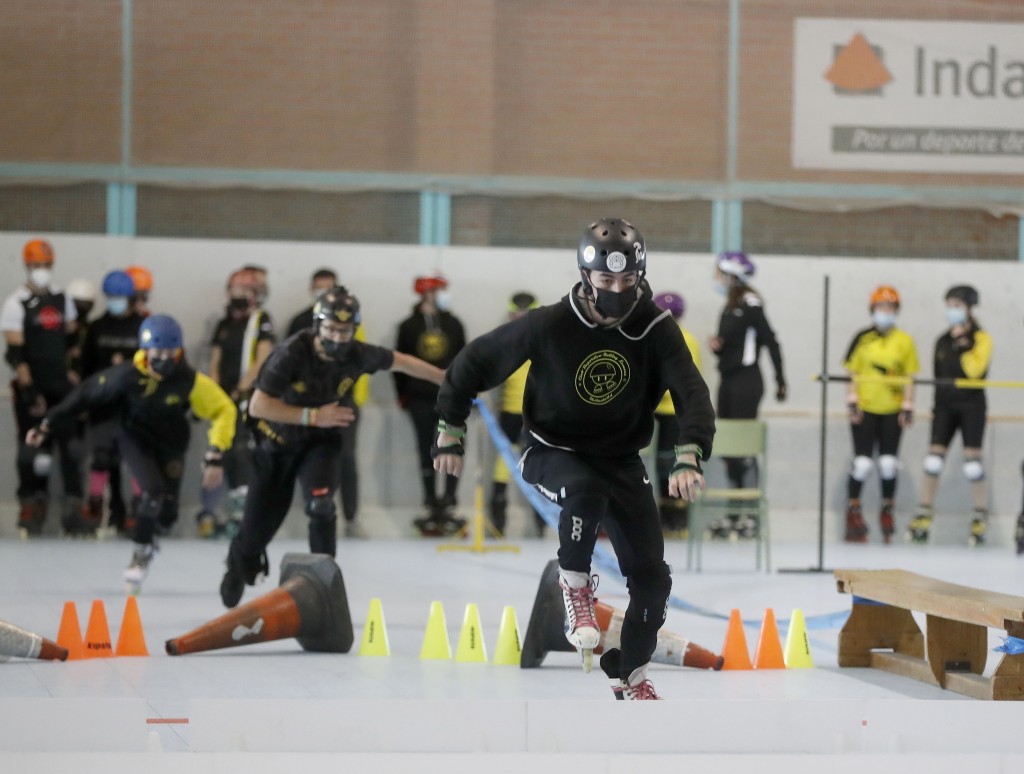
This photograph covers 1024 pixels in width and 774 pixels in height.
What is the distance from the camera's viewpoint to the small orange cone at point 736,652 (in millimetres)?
6918

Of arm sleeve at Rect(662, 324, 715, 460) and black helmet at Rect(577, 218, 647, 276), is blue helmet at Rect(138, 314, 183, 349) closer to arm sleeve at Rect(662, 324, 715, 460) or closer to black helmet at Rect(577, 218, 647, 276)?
black helmet at Rect(577, 218, 647, 276)

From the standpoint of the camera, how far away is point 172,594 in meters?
9.18

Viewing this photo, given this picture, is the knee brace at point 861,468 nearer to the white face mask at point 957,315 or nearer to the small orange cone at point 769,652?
the white face mask at point 957,315

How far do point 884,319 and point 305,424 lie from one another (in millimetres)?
6749

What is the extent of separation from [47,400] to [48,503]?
38.7 inches

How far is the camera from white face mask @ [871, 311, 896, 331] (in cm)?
1316

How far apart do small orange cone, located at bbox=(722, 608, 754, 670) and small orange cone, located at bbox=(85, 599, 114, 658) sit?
8.74ft

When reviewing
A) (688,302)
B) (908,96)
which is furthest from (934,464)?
(908,96)

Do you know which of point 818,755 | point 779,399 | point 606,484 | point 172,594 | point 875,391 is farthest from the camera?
point 875,391

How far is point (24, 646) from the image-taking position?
666cm

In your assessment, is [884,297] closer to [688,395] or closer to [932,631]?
[932,631]


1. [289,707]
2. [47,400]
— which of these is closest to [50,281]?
[47,400]

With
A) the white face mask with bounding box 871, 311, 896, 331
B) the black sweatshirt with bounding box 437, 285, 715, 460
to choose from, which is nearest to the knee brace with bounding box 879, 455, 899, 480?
the white face mask with bounding box 871, 311, 896, 331

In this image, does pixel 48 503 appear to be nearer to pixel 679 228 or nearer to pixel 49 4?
pixel 49 4
